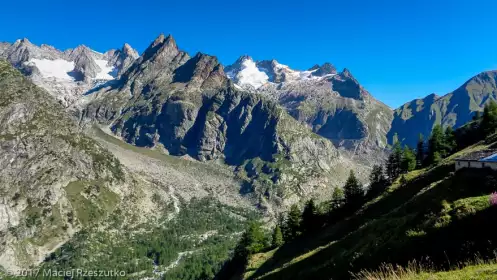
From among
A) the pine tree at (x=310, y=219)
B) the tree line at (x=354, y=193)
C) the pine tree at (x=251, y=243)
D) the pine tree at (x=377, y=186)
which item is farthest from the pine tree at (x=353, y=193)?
the pine tree at (x=251, y=243)

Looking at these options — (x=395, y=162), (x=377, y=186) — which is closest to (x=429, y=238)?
(x=377, y=186)

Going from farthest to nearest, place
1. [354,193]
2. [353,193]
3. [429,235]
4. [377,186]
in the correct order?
[377,186]
[353,193]
[354,193]
[429,235]

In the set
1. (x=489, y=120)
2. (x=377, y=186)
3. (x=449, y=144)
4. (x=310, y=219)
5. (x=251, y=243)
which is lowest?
(x=251, y=243)

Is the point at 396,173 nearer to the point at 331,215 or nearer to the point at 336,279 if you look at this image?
the point at 331,215

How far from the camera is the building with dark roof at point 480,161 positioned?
42.7m

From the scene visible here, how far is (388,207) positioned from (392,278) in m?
49.7

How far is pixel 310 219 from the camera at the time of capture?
271 feet

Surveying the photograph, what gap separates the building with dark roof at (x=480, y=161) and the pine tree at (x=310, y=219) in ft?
124

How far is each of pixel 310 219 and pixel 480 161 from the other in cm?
4458

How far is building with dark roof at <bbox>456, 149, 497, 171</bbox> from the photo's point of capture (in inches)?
1683

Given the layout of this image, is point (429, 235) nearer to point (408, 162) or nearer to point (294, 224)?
point (294, 224)

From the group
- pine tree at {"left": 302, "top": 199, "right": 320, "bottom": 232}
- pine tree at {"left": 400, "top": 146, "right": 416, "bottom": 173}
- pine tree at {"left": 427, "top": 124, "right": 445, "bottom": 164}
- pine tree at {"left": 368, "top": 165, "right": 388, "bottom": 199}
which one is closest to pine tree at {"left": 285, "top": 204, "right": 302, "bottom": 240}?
pine tree at {"left": 302, "top": 199, "right": 320, "bottom": 232}

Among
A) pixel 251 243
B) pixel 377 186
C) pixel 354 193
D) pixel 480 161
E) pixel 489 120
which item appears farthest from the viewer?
pixel 251 243

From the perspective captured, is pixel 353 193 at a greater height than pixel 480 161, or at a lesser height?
lesser
